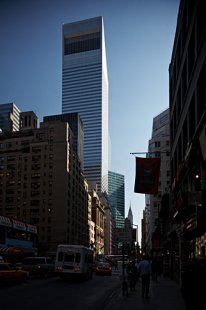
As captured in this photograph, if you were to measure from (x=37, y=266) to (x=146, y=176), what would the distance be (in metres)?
17.6

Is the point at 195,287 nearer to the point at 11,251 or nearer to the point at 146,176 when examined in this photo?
the point at 146,176

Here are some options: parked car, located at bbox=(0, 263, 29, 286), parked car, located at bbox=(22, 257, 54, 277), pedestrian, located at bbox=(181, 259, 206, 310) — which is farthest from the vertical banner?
pedestrian, located at bbox=(181, 259, 206, 310)

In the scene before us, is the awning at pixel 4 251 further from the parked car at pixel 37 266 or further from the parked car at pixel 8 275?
the parked car at pixel 8 275

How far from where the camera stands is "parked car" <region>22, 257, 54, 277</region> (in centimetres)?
3975

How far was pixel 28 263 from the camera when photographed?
133ft

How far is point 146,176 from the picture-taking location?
27.0 m

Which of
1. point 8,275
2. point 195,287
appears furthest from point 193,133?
point 195,287

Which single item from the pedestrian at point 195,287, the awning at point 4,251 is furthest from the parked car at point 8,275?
the pedestrian at point 195,287

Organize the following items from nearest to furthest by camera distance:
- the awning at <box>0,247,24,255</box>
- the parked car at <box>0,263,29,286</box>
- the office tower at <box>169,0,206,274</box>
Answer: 1. the office tower at <box>169,0,206,274</box>
2. the parked car at <box>0,263,29,286</box>
3. the awning at <box>0,247,24,255</box>

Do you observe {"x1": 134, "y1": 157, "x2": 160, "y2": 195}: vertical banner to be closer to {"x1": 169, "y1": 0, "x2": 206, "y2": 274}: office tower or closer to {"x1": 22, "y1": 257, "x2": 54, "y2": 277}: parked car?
{"x1": 169, "y1": 0, "x2": 206, "y2": 274}: office tower

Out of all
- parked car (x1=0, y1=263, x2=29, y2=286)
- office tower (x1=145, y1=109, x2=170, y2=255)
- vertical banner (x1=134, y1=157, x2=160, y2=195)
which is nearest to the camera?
vertical banner (x1=134, y1=157, x2=160, y2=195)

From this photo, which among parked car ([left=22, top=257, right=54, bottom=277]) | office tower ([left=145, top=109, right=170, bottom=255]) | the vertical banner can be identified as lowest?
parked car ([left=22, top=257, right=54, bottom=277])

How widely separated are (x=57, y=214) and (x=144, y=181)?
349 ft

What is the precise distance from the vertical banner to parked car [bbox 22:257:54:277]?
16.7m
